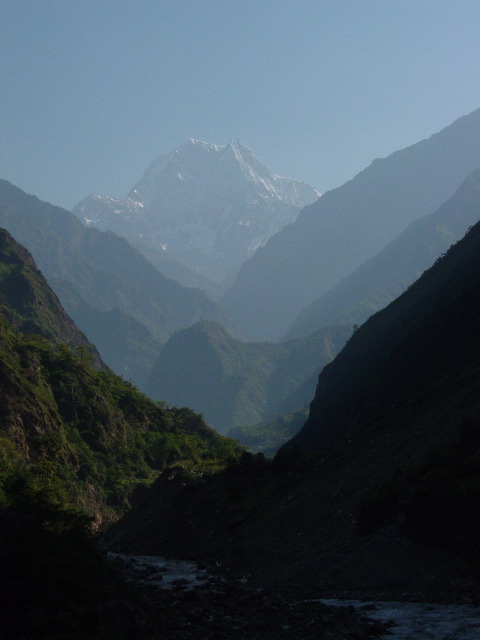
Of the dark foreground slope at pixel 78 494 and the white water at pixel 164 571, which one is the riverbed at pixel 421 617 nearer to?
the dark foreground slope at pixel 78 494

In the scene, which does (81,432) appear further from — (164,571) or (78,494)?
(164,571)

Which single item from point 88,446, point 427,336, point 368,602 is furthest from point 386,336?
point 368,602

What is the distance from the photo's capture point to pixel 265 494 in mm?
50812

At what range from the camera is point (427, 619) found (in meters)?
23.5

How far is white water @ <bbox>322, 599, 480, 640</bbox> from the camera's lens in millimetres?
21891

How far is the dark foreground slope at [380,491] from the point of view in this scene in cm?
2867

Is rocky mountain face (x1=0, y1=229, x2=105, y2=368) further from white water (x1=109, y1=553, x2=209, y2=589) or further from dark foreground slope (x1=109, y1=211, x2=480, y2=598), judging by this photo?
white water (x1=109, y1=553, x2=209, y2=589)

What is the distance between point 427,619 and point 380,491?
34.7 feet

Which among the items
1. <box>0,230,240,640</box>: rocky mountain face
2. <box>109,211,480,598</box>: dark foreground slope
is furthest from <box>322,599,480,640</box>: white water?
<box>0,230,240,640</box>: rocky mountain face

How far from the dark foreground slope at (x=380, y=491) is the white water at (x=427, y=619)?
1.26m

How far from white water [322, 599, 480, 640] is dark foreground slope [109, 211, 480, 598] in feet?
4.14

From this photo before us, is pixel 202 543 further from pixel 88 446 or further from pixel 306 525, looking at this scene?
pixel 88 446

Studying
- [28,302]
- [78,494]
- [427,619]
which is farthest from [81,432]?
[427,619]

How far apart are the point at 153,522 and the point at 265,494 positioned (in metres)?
10.5
